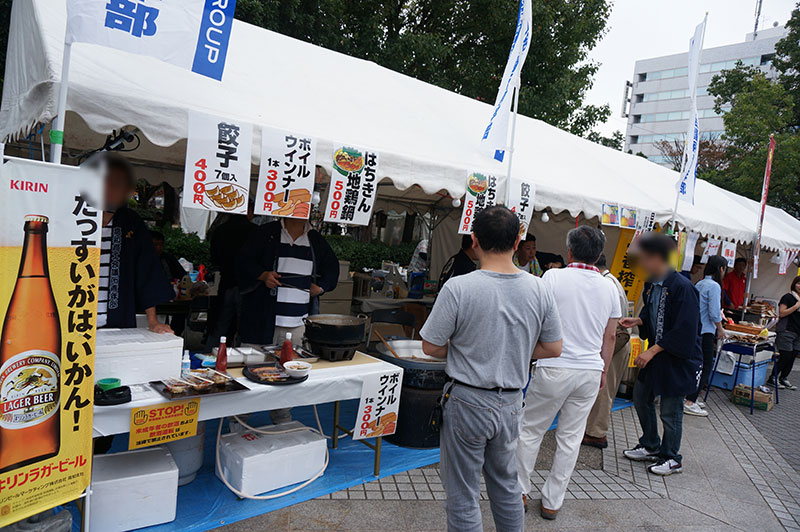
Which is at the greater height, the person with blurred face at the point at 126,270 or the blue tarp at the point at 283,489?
the person with blurred face at the point at 126,270

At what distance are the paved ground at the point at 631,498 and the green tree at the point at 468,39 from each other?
896cm

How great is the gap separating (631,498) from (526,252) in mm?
3151

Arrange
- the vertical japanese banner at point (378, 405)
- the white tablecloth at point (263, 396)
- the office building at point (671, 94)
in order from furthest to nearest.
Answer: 1. the office building at point (671, 94)
2. the vertical japanese banner at point (378, 405)
3. the white tablecloth at point (263, 396)

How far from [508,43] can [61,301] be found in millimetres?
12657

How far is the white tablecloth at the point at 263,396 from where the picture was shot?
2465mm

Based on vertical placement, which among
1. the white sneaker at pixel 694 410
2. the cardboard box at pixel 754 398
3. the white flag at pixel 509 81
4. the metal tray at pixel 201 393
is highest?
the white flag at pixel 509 81

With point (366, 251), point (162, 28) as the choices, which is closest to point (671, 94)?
point (366, 251)

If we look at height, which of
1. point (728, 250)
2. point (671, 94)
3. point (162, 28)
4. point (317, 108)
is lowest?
point (728, 250)

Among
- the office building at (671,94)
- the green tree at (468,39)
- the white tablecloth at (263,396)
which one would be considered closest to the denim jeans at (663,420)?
the white tablecloth at (263,396)

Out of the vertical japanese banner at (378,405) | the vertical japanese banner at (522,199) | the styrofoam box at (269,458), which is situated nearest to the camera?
the styrofoam box at (269,458)

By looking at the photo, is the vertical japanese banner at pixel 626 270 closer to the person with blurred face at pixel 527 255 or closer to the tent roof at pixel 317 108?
the tent roof at pixel 317 108

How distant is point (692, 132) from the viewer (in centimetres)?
589

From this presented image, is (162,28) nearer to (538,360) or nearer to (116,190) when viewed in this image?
(116,190)

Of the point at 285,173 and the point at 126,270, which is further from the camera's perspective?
the point at 285,173
